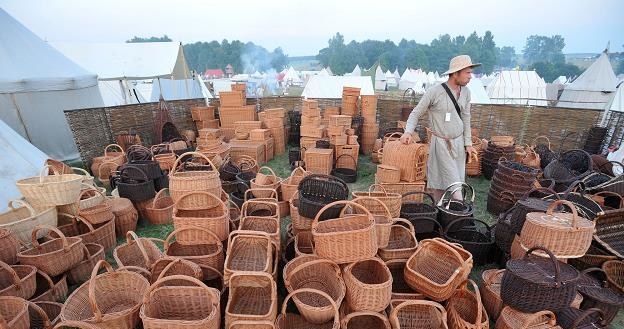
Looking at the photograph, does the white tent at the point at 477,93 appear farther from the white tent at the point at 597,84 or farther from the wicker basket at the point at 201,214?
the wicker basket at the point at 201,214

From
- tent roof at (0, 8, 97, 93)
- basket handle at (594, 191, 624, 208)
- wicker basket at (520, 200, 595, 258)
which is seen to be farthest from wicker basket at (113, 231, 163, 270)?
tent roof at (0, 8, 97, 93)

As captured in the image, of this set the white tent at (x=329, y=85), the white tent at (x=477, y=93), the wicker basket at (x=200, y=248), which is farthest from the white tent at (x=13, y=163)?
the white tent at (x=477, y=93)

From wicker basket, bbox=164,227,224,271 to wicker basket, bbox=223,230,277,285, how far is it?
13 centimetres

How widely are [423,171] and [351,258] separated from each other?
2455 millimetres

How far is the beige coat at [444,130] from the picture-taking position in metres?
3.77

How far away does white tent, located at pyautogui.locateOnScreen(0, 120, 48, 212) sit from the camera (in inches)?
152

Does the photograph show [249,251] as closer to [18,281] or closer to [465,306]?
[18,281]

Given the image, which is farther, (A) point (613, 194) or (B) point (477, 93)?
(B) point (477, 93)

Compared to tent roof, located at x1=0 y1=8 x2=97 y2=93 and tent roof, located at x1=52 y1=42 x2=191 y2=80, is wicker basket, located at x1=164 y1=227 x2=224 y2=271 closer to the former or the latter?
tent roof, located at x1=0 y1=8 x2=97 y2=93

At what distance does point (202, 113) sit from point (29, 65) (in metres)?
3.90

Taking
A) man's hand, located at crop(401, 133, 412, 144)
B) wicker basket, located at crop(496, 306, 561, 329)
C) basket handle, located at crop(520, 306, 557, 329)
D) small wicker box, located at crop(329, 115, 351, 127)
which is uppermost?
man's hand, located at crop(401, 133, 412, 144)

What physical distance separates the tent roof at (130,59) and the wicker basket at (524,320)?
13.5m

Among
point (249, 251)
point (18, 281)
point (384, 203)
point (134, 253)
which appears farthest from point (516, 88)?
point (18, 281)

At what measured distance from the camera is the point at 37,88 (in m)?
6.93
